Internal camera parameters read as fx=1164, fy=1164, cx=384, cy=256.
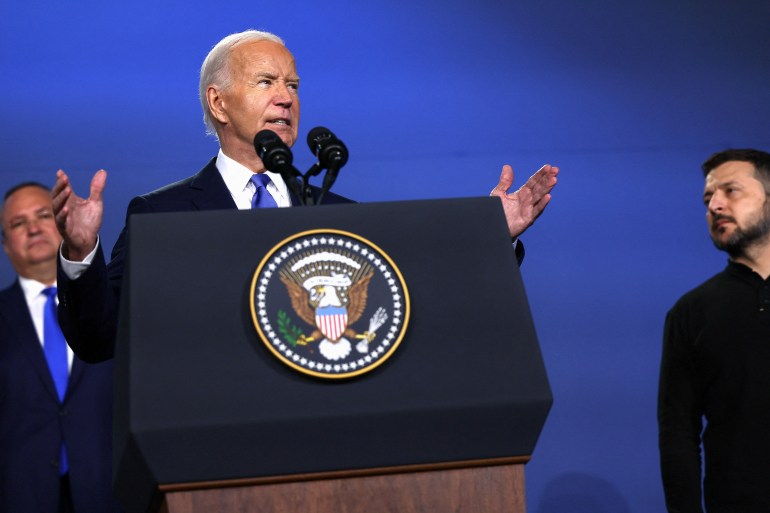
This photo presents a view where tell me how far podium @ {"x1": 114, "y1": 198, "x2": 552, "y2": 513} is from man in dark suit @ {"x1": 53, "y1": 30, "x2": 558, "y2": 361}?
318 millimetres

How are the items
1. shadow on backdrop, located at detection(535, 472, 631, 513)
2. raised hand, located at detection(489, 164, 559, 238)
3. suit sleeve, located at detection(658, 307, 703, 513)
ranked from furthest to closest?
shadow on backdrop, located at detection(535, 472, 631, 513)
suit sleeve, located at detection(658, 307, 703, 513)
raised hand, located at detection(489, 164, 559, 238)

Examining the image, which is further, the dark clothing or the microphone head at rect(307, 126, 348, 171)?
the dark clothing

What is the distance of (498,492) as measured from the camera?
1.38m

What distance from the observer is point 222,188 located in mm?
2248

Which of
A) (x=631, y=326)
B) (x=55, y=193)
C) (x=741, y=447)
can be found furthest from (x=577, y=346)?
(x=55, y=193)

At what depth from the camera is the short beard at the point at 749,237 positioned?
302 cm

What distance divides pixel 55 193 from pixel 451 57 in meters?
2.12

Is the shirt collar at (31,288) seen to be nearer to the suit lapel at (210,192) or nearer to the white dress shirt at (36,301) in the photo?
the white dress shirt at (36,301)

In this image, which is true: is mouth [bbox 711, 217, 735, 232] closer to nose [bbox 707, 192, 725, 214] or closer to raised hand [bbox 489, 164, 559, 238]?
nose [bbox 707, 192, 725, 214]

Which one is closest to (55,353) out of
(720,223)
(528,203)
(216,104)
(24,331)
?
(24,331)

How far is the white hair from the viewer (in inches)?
98.4

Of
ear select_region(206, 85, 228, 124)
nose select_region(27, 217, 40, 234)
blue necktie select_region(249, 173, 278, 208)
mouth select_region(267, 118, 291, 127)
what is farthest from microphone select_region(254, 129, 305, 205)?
nose select_region(27, 217, 40, 234)

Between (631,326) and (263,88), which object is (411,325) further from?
(631,326)

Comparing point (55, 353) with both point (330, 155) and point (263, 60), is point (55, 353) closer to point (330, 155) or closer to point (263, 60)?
point (263, 60)
